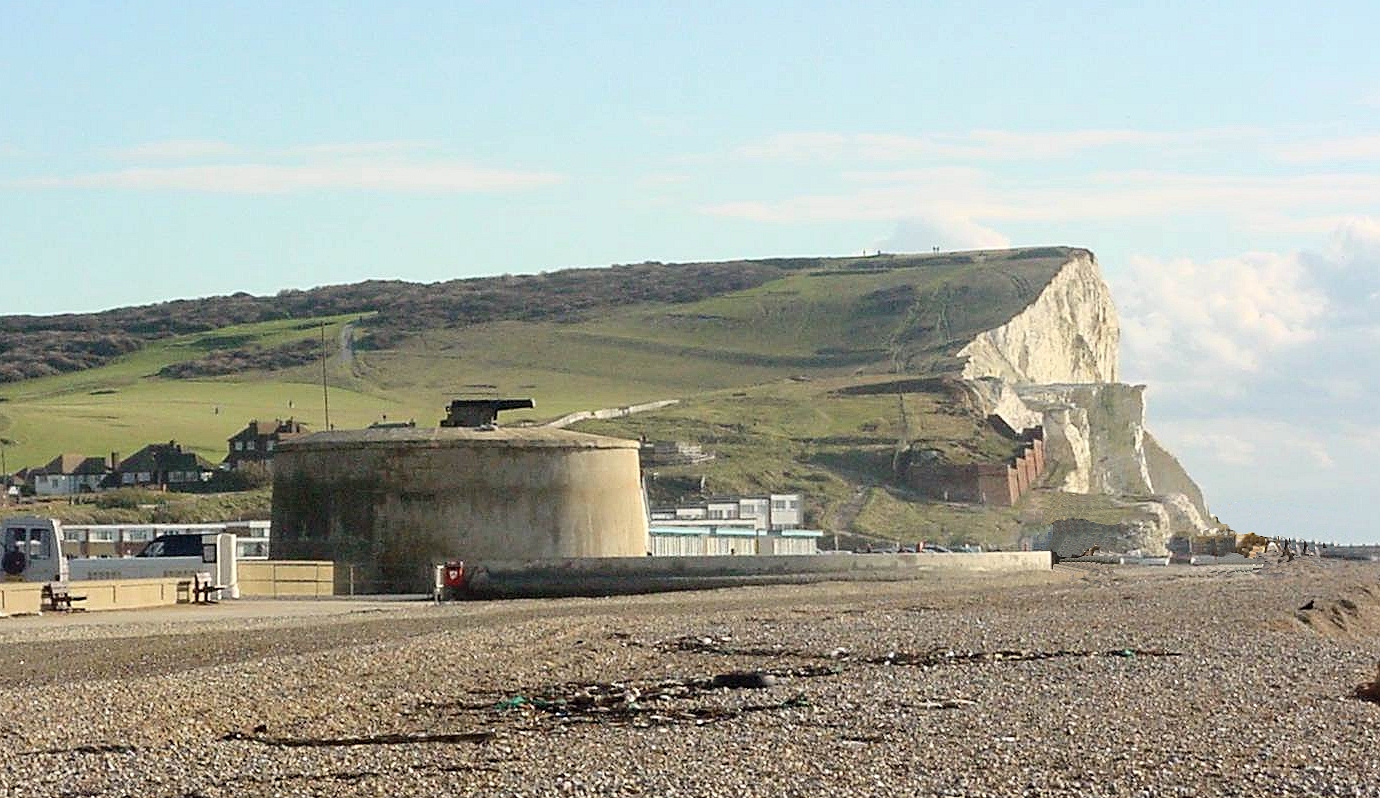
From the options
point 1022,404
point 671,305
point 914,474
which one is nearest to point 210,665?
point 914,474

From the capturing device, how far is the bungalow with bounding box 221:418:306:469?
101 meters

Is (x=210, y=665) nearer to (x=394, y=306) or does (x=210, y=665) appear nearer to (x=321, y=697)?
(x=321, y=697)

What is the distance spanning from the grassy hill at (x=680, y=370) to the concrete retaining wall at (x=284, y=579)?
4652 centimetres

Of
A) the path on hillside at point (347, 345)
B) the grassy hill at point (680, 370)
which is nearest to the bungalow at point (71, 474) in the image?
the grassy hill at point (680, 370)

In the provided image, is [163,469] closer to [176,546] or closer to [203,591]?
[176,546]

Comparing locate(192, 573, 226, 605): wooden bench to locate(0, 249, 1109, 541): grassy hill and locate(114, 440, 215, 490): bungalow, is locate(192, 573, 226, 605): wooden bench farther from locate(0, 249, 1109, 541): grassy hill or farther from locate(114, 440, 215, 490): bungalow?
locate(114, 440, 215, 490): bungalow

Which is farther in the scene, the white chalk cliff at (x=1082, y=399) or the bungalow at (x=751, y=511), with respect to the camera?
the white chalk cliff at (x=1082, y=399)

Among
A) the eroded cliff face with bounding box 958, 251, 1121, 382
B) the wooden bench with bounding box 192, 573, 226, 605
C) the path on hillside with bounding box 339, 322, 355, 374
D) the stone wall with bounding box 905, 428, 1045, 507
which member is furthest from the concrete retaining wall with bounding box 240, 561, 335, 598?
the path on hillside with bounding box 339, 322, 355, 374

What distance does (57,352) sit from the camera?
176 meters

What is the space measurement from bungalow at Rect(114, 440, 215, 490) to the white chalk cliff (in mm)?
38505

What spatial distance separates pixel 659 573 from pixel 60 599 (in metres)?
11.0

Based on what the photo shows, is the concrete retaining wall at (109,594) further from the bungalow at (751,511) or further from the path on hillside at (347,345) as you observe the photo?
the path on hillside at (347,345)

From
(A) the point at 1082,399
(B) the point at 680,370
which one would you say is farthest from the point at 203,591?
(B) the point at 680,370

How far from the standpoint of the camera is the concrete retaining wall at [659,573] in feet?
122
